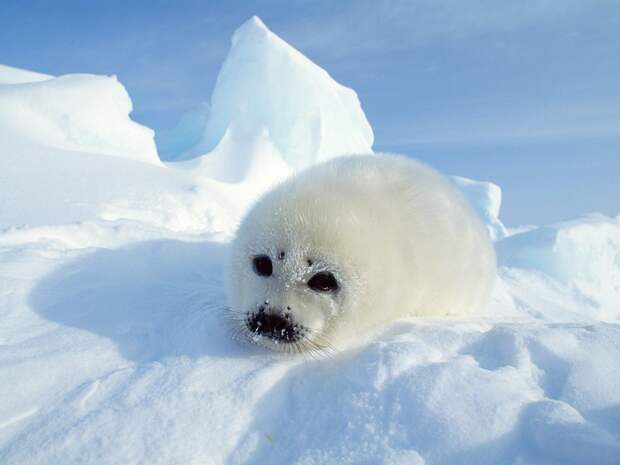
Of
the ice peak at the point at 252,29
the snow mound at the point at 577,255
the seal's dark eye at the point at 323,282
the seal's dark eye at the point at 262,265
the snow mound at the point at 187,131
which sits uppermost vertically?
the ice peak at the point at 252,29

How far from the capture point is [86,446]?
52.4 inches

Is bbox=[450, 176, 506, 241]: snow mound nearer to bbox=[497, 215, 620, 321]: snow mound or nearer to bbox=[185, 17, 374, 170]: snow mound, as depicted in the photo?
bbox=[497, 215, 620, 321]: snow mound

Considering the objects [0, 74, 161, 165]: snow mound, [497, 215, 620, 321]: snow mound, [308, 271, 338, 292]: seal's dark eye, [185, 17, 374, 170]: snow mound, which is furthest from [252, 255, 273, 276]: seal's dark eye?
[185, 17, 374, 170]: snow mound

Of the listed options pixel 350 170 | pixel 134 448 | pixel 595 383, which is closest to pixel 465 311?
pixel 350 170

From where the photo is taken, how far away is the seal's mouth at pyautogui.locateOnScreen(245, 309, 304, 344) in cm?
193

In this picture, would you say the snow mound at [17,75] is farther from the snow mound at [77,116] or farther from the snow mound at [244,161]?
the snow mound at [244,161]

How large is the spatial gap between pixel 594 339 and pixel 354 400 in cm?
95

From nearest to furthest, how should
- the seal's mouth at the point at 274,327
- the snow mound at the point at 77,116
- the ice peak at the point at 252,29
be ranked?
1. the seal's mouth at the point at 274,327
2. the snow mound at the point at 77,116
3. the ice peak at the point at 252,29

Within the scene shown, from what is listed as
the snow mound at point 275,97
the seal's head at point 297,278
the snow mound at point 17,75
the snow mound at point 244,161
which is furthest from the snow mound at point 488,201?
the seal's head at point 297,278

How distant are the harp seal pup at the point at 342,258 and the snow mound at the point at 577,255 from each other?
7.35 meters

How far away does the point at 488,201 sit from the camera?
1532cm

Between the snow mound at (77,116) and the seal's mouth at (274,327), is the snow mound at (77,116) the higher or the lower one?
the higher one

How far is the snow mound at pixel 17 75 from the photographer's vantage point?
9.28 m

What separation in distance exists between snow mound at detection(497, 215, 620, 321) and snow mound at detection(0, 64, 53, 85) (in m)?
10.3
